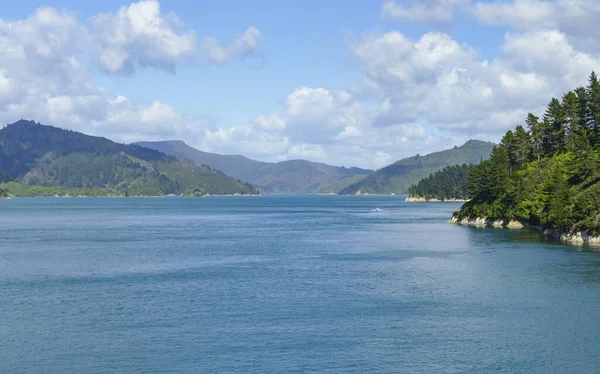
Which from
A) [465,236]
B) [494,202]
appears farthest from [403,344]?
[494,202]

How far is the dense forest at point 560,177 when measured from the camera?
130 meters

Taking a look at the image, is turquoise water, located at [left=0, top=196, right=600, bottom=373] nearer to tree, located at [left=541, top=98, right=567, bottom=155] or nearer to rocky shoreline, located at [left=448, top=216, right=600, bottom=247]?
rocky shoreline, located at [left=448, top=216, right=600, bottom=247]

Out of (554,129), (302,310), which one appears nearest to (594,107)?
(554,129)

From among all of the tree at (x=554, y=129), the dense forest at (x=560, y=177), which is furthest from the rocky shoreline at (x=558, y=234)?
the tree at (x=554, y=129)

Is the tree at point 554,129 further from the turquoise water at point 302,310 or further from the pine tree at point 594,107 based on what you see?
the turquoise water at point 302,310

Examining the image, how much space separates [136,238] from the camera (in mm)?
163750

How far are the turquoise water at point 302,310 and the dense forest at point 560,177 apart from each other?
33.9ft

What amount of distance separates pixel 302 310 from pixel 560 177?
93.3 metres

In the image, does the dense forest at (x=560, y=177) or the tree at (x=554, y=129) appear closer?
the dense forest at (x=560, y=177)

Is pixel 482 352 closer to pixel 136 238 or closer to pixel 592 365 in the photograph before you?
pixel 592 365

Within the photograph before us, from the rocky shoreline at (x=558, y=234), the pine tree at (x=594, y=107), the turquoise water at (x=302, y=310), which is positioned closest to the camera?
the turquoise water at (x=302, y=310)

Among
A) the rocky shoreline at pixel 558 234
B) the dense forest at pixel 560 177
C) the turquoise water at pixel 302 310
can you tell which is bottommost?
the turquoise water at pixel 302 310

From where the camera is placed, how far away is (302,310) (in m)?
70.1

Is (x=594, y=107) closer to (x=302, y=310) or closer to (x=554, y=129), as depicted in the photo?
(x=554, y=129)
